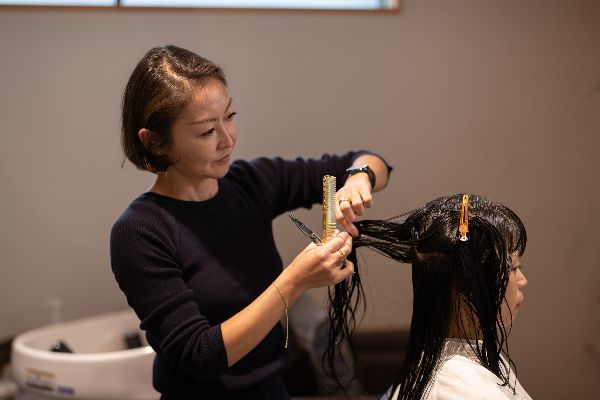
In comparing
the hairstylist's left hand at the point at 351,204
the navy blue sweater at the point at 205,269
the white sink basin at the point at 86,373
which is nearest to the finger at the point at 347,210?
the hairstylist's left hand at the point at 351,204

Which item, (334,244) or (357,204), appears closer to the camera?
(334,244)

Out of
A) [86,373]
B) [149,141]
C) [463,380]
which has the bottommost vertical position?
[86,373]

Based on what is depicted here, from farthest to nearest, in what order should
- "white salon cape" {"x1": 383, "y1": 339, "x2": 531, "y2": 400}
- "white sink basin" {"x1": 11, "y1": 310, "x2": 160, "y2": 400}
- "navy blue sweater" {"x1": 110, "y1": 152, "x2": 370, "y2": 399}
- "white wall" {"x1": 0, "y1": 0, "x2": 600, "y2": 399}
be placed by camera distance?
"white wall" {"x1": 0, "y1": 0, "x2": 600, "y2": 399} → "white sink basin" {"x1": 11, "y1": 310, "x2": 160, "y2": 400} → "navy blue sweater" {"x1": 110, "y1": 152, "x2": 370, "y2": 399} → "white salon cape" {"x1": 383, "y1": 339, "x2": 531, "y2": 400}

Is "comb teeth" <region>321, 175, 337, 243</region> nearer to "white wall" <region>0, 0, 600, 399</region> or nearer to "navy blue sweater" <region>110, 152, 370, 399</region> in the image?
"navy blue sweater" <region>110, 152, 370, 399</region>

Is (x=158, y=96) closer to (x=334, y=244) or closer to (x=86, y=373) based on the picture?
(x=334, y=244)

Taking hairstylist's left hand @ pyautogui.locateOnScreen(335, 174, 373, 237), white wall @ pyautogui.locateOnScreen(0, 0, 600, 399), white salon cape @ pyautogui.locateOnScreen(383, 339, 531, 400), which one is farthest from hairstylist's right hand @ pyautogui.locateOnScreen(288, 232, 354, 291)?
white wall @ pyautogui.locateOnScreen(0, 0, 600, 399)

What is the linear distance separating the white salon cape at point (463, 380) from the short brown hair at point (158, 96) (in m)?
0.64

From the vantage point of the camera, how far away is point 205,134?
4.17 feet

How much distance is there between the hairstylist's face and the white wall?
1.03 m

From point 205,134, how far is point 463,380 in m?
A: 0.63

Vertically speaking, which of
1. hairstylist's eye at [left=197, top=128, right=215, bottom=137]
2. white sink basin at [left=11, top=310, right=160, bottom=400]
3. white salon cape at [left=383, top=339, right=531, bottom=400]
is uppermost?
hairstylist's eye at [left=197, top=128, right=215, bottom=137]

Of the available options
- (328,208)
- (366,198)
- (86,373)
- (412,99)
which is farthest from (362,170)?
(86,373)

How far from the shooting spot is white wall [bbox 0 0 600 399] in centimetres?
230

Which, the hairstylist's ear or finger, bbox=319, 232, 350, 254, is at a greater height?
the hairstylist's ear
